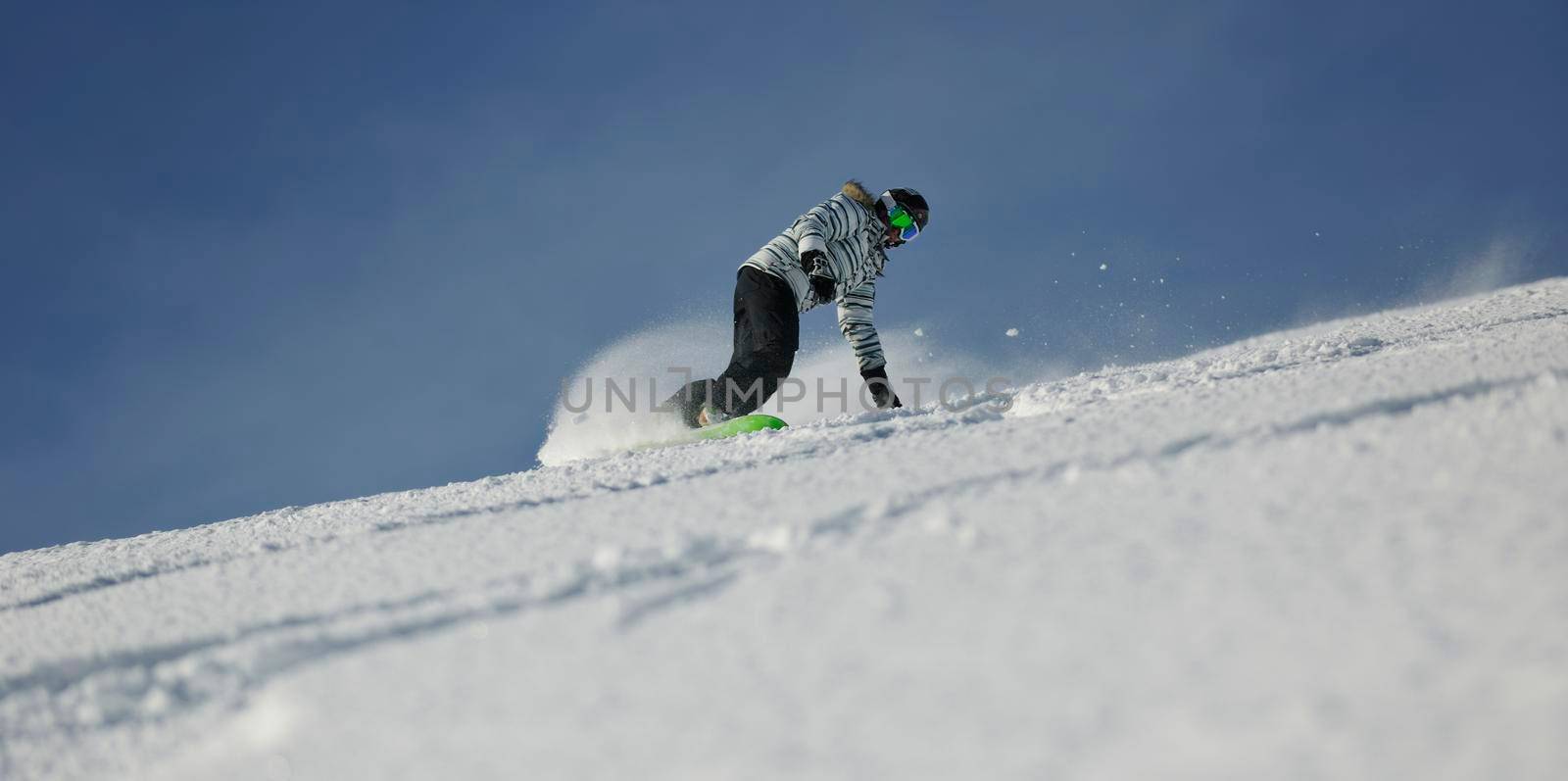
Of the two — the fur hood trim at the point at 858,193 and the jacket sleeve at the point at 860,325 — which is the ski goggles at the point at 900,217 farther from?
the jacket sleeve at the point at 860,325

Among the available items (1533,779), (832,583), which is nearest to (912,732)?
(832,583)

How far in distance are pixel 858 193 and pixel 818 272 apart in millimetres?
755

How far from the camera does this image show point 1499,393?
1.53 metres

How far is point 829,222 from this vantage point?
4.91 m

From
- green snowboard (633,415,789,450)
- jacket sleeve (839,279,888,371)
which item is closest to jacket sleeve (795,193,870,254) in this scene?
jacket sleeve (839,279,888,371)

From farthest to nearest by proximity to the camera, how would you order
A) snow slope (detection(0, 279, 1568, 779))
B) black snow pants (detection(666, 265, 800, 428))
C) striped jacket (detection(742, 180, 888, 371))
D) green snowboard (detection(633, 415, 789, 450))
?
striped jacket (detection(742, 180, 888, 371))
black snow pants (detection(666, 265, 800, 428))
green snowboard (detection(633, 415, 789, 450))
snow slope (detection(0, 279, 1568, 779))

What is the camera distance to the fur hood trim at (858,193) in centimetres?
516

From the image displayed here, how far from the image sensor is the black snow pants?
4457mm

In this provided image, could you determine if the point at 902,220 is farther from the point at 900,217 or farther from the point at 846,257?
the point at 846,257

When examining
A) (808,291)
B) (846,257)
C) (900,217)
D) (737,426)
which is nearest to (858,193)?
(900,217)

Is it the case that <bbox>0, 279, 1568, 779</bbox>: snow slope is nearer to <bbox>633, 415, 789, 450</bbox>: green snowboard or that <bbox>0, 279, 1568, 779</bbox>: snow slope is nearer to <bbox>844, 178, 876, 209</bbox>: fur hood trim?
<bbox>633, 415, 789, 450</bbox>: green snowboard

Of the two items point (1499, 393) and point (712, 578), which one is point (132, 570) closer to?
point (712, 578)

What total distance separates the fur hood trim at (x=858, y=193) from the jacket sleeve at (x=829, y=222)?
0.14ft

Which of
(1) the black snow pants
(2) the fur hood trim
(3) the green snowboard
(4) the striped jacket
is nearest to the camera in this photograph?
(3) the green snowboard
